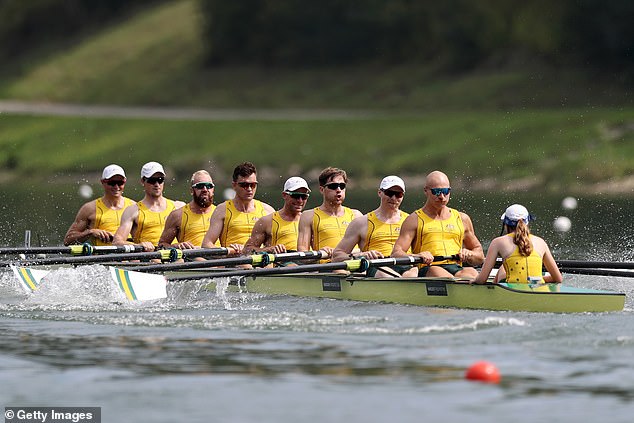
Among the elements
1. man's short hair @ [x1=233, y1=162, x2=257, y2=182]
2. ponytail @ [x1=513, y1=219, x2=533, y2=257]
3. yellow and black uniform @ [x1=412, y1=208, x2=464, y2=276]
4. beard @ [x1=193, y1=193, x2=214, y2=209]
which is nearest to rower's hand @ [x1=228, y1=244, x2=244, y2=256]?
beard @ [x1=193, y1=193, x2=214, y2=209]

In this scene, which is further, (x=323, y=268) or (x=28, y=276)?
(x=28, y=276)

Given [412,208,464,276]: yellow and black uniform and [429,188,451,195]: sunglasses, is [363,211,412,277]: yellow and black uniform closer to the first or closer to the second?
[412,208,464,276]: yellow and black uniform

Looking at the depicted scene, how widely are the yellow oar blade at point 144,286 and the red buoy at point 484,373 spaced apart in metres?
5.51

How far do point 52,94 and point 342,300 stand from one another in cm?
5105

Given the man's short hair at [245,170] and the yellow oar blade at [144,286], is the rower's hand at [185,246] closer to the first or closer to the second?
the man's short hair at [245,170]

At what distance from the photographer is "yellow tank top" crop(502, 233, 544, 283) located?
14.3 meters

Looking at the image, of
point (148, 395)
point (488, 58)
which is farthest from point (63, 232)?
point (488, 58)

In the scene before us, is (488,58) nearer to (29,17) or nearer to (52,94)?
(52,94)

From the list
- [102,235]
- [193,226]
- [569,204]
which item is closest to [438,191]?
[193,226]

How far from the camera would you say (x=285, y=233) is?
1739cm

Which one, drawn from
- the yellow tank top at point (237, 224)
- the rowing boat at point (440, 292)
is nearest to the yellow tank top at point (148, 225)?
the yellow tank top at point (237, 224)

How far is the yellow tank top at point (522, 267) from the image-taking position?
47.0 ft

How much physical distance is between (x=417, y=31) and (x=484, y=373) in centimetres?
4813

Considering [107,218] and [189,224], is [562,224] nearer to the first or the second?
[189,224]
